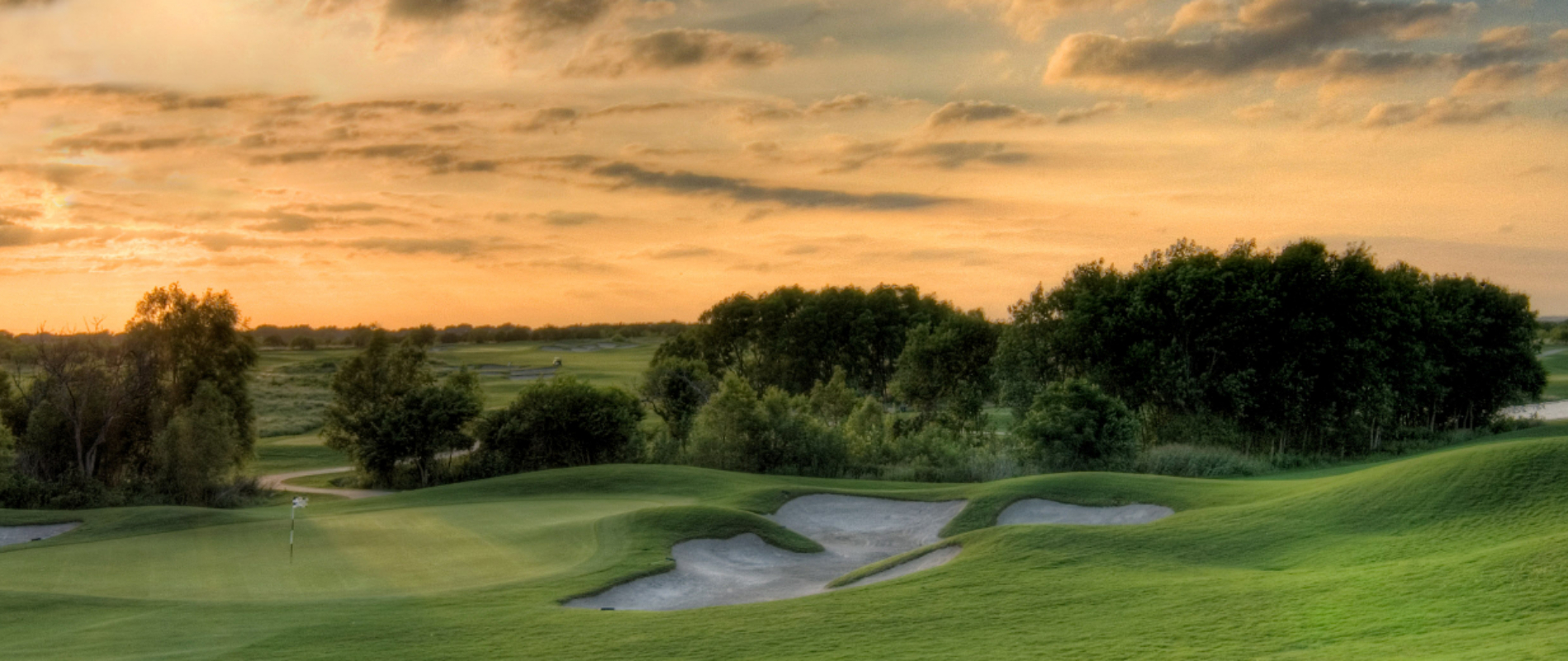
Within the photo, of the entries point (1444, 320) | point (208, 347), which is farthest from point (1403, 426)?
point (208, 347)

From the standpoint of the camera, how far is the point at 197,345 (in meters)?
44.3

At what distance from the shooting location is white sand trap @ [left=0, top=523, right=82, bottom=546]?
25641 mm

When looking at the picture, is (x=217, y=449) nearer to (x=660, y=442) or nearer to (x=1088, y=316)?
(x=660, y=442)

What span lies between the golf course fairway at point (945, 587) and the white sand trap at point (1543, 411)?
52.3 meters

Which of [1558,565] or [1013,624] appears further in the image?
[1013,624]

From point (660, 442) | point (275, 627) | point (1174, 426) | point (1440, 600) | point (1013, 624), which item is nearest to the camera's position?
point (1440, 600)

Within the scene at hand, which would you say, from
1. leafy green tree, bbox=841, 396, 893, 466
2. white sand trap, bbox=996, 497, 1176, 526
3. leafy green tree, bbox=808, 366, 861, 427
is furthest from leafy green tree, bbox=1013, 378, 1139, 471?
leafy green tree, bbox=808, 366, 861, 427

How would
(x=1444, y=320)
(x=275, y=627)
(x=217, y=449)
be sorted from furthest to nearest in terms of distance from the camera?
1. (x=1444, y=320)
2. (x=217, y=449)
3. (x=275, y=627)

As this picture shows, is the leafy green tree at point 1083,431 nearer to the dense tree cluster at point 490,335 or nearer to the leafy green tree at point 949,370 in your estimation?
the leafy green tree at point 949,370

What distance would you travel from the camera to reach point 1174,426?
153ft

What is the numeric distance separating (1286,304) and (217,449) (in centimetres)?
4400

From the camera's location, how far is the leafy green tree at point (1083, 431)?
3594 cm

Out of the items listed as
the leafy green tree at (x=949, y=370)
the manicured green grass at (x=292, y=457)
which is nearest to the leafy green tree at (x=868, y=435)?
the leafy green tree at (x=949, y=370)

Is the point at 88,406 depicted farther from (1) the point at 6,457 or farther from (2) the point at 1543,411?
(2) the point at 1543,411
